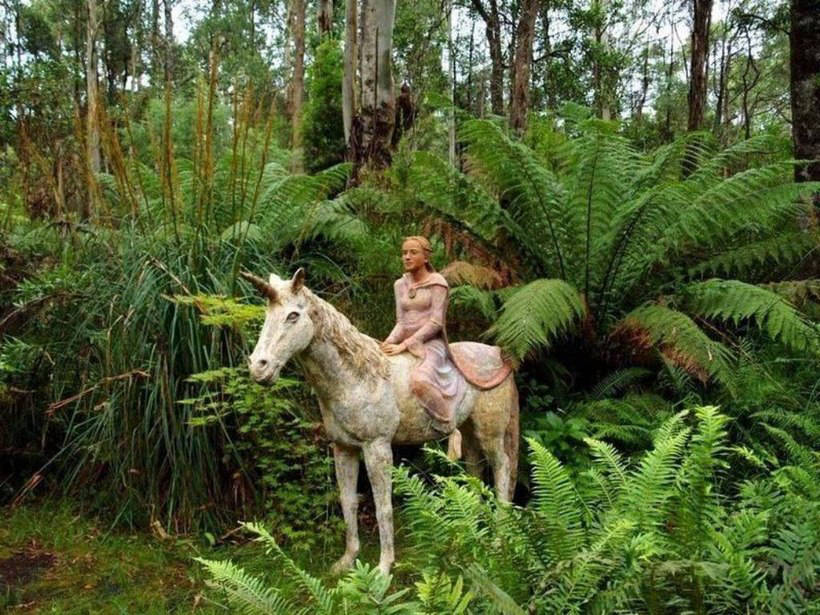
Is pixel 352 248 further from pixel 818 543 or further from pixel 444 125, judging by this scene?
pixel 444 125

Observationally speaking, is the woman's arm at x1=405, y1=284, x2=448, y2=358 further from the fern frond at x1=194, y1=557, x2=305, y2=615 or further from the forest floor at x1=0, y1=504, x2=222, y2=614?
the fern frond at x1=194, y1=557, x2=305, y2=615

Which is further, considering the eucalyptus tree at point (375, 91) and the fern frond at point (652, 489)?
the eucalyptus tree at point (375, 91)

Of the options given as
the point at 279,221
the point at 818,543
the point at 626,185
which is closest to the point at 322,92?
the point at 279,221

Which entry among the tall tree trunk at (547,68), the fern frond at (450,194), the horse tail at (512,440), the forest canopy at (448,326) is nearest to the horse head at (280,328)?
the forest canopy at (448,326)

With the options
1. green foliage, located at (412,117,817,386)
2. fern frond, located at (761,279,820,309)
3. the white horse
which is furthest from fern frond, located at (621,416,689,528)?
fern frond, located at (761,279,820,309)

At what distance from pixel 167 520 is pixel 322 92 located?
726cm

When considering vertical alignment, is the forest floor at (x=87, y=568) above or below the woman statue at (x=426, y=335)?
below

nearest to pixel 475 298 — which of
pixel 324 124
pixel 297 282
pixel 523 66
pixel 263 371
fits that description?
pixel 297 282

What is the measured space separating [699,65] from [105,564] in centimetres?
896

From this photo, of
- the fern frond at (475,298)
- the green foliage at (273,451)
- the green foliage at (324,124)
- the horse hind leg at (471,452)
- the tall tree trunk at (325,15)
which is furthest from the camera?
the tall tree trunk at (325,15)

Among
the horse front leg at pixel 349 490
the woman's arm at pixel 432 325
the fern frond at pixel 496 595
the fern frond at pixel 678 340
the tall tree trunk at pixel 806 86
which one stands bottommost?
the horse front leg at pixel 349 490

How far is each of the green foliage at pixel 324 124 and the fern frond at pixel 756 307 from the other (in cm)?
572

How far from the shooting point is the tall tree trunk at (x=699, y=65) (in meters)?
8.73

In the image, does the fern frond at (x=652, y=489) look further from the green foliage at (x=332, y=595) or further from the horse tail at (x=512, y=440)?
the horse tail at (x=512, y=440)
